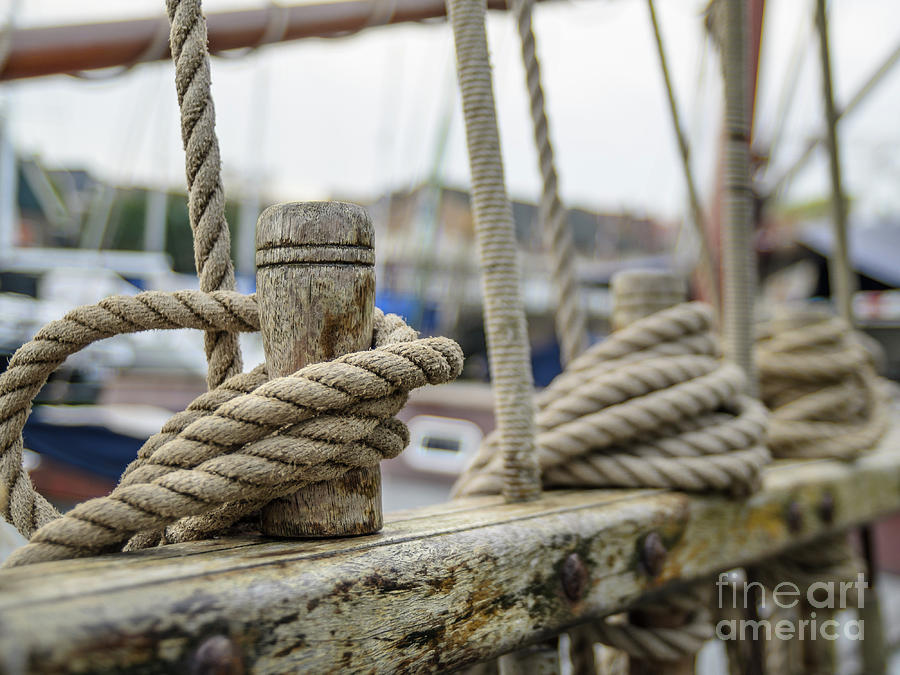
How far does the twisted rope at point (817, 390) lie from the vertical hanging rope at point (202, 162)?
1.06 metres

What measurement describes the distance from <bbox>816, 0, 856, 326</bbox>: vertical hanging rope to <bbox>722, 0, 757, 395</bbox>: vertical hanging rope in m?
0.48

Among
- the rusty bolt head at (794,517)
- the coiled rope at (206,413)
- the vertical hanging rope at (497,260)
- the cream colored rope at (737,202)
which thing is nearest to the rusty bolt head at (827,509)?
the rusty bolt head at (794,517)

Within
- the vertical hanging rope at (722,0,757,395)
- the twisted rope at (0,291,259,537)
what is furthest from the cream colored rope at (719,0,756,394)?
the twisted rope at (0,291,259,537)

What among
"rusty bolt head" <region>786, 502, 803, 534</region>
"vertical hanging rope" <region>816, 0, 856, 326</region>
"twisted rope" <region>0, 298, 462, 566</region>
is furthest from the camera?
"vertical hanging rope" <region>816, 0, 856, 326</region>

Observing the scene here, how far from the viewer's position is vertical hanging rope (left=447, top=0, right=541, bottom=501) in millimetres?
882

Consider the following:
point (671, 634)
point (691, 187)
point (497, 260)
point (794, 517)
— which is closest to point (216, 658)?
point (497, 260)

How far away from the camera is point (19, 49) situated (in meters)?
2.25

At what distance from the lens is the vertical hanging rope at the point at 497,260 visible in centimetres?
88

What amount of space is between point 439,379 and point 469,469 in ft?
1.28

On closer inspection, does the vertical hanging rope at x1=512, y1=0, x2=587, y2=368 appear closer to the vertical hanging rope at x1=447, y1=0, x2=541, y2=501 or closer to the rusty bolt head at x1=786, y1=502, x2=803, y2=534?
the vertical hanging rope at x1=447, y1=0, x2=541, y2=501

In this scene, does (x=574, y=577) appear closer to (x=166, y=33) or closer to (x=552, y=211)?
(x=552, y=211)

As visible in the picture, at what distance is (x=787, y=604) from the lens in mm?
1436

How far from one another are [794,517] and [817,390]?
1.16ft

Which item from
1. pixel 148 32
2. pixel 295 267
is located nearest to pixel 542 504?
pixel 295 267
